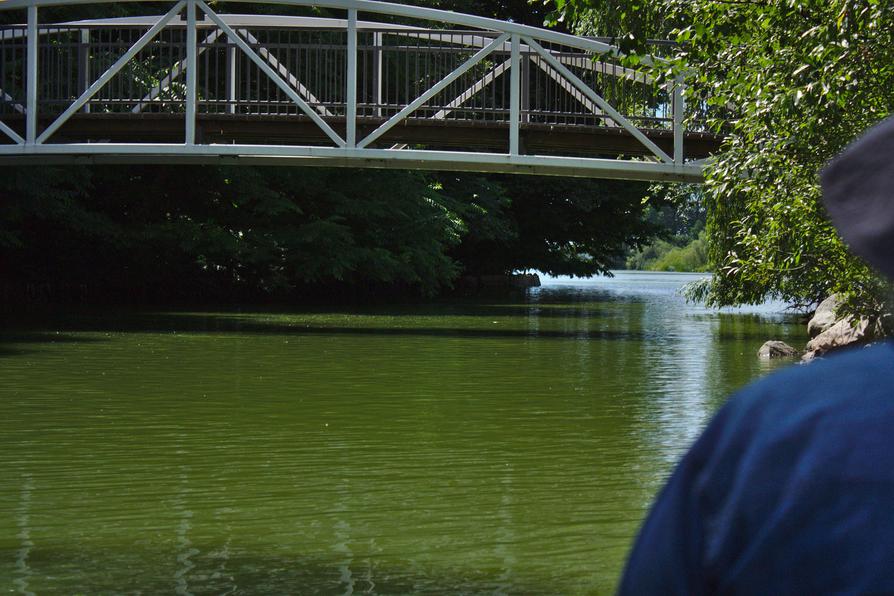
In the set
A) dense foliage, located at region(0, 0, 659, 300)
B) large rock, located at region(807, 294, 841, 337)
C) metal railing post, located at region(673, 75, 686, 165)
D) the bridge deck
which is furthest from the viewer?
dense foliage, located at region(0, 0, 659, 300)

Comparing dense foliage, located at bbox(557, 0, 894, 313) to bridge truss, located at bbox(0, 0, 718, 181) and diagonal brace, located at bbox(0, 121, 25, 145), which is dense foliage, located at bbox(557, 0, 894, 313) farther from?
diagonal brace, located at bbox(0, 121, 25, 145)

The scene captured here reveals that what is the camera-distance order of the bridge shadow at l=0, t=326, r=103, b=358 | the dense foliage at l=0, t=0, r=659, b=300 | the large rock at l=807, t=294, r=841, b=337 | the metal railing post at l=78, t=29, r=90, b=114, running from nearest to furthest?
the bridge shadow at l=0, t=326, r=103, b=358, the large rock at l=807, t=294, r=841, b=337, the metal railing post at l=78, t=29, r=90, b=114, the dense foliage at l=0, t=0, r=659, b=300

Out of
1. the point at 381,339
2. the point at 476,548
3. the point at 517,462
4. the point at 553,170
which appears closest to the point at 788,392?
the point at 476,548

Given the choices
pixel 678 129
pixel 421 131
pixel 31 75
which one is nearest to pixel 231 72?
pixel 31 75

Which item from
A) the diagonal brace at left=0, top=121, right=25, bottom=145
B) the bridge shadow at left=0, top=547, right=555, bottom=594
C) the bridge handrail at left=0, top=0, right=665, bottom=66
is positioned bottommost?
the bridge shadow at left=0, top=547, right=555, bottom=594

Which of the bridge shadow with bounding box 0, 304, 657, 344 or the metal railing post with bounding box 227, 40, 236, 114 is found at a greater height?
the metal railing post with bounding box 227, 40, 236, 114

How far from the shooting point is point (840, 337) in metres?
16.2

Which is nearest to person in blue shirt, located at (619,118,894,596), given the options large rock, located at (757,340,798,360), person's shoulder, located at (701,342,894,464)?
person's shoulder, located at (701,342,894,464)

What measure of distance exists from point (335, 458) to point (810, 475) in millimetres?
7853

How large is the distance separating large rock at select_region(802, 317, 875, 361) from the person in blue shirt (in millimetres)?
15291

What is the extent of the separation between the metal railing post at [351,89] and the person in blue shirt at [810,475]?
20.4m

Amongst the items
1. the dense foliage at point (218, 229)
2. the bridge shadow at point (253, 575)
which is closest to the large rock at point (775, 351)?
the bridge shadow at point (253, 575)

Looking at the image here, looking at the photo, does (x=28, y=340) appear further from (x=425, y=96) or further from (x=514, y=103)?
(x=514, y=103)

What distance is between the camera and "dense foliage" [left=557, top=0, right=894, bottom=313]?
9.88m
